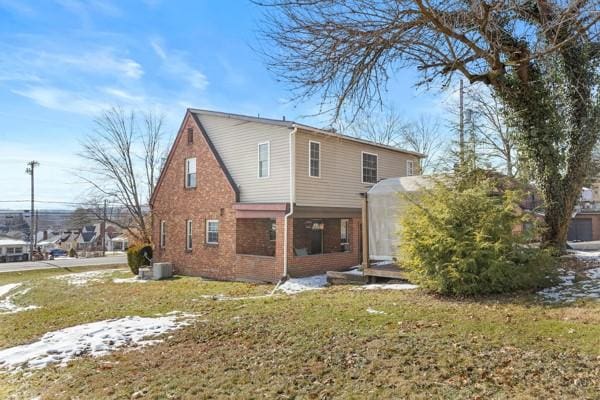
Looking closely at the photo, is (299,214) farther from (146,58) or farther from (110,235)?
→ (110,235)

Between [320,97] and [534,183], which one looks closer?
[320,97]

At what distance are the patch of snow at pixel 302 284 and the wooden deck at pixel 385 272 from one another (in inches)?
62.7

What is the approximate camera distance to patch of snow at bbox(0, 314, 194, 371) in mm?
6312

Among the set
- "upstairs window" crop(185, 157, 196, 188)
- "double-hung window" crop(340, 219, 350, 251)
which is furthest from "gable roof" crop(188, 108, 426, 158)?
"double-hung window" crop(340, 219, 350, 251)

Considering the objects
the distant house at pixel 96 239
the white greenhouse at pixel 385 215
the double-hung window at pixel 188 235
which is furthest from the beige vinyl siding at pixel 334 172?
the distant house at pixel 96 239

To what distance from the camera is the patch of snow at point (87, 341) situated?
20.7ft

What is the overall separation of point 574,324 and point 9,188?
204 ft

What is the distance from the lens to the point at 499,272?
8.06 m

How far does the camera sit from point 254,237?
16969mm

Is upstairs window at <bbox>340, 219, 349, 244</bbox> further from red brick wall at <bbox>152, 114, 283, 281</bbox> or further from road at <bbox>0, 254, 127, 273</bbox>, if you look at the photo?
road at <bbox>0, 254, 127, 273</bbox>

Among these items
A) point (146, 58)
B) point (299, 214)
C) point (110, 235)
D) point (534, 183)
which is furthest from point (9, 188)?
point (534, 183)

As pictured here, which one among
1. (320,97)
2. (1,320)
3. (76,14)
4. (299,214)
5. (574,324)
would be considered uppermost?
(76,14)

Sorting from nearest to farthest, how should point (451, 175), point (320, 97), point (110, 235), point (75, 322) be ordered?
point (320, 97), point (75, 322), point (451, 175), point (110, 235)

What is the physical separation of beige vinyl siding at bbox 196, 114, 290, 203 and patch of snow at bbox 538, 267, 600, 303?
8.59m
